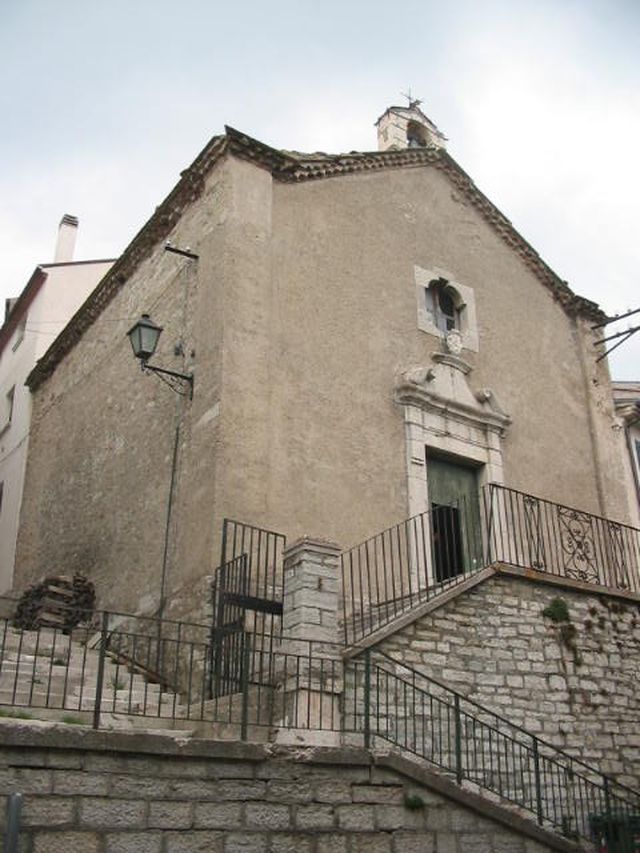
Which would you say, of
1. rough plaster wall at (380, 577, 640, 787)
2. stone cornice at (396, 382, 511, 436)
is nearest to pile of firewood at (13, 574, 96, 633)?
rough plaster wall at (380, 577, 640, 787)

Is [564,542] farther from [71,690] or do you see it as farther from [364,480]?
[71,690]

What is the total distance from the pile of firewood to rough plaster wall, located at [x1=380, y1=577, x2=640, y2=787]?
203 inches

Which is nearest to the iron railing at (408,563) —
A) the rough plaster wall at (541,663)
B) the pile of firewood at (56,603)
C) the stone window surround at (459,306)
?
the rough plaster wall at (541,663)

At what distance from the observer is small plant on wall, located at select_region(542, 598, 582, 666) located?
11273 mm

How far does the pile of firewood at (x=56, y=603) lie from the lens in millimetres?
13062

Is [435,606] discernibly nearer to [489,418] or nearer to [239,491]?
[239,491]

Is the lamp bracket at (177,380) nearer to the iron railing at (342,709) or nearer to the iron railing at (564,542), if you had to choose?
the iron railing at (342,709)

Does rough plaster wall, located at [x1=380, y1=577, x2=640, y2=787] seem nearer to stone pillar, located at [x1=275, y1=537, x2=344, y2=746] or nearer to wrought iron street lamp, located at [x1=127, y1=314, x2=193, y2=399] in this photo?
stone pillar, located at [x1=275, y1=537, x2=344, y2=746]

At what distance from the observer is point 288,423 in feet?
40.4

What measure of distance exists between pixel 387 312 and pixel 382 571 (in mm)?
4209

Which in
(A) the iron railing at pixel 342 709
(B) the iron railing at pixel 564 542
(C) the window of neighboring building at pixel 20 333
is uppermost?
(C) the window of neighboring building at pixel 20 333

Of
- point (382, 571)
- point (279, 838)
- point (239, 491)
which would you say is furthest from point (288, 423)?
point (279, 838)

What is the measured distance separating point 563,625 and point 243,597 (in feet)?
13.0

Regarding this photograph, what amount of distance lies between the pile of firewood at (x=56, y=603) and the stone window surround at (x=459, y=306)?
6525 millimetres
